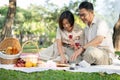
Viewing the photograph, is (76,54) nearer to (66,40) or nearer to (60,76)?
(60,76)

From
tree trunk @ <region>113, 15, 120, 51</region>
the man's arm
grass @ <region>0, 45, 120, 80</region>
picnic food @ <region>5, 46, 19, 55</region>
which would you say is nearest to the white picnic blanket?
grass @ <region>0, 45, 120, 80</region>

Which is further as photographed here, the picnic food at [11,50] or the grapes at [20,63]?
the picnic food at [11,50]

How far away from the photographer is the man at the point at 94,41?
14.2ft

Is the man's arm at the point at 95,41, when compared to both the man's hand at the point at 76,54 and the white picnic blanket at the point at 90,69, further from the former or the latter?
the white picnic blanket at the point at 90,69

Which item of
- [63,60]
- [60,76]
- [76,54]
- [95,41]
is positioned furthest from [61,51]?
[60,76]

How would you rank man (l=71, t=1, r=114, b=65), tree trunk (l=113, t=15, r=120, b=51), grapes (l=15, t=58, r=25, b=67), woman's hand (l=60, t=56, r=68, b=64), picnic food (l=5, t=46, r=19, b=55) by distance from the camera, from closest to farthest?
1. man (l=71, t=1, r=114, b=65)
2. grapes (l=15, t=58, r=25, b=67)
3. woman's hand (l=60, t=56, r=68, b=64)
4. picnic food (l=5, t=46, r=19, b=55)
5. tree trunk (l=113, t=15, r=120, b=51)

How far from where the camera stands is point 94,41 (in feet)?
14.4

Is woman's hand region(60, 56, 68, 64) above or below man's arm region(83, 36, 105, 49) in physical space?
below

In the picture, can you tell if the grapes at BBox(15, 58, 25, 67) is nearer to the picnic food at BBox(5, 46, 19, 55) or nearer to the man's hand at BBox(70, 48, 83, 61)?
the picnic food at BBox(5, 46, 19, 55)

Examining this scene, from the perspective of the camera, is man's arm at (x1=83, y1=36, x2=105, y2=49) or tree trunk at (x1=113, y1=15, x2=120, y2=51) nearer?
man's arm at (x1=83, y1=36, x2=105, y2=49)

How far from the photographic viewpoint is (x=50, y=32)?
34156 mm

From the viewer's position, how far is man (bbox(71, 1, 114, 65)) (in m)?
4.32

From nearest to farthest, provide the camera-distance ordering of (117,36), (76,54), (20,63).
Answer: (76,54), (20,63), (117,36)

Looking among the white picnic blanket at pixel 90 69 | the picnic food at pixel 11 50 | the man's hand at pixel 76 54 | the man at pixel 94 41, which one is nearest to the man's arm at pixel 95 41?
the man at pixel 94 41
